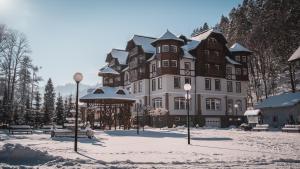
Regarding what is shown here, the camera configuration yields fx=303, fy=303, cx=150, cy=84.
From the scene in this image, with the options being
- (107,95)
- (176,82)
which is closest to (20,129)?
(107,95)

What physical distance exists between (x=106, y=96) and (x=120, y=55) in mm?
28492

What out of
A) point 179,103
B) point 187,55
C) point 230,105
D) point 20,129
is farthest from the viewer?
point 230,105

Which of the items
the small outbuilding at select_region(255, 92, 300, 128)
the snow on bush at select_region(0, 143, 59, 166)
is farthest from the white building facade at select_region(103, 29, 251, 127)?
the snow on bush at select_region(0, 143, 59, 166)

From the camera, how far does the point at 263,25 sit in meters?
50.9

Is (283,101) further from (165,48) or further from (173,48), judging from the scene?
(165,48)

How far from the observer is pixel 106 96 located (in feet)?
105

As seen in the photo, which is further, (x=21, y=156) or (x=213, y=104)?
(x=213, y=104)

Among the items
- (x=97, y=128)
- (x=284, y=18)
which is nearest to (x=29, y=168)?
(x=97, y=128)

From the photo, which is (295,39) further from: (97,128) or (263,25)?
(97,128)

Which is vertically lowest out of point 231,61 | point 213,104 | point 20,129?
point 20,129

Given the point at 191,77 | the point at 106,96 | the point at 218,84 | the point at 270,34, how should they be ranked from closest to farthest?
the point at 106,96 < the point at 191,77 < the point at 270,34 < the point at 218,84

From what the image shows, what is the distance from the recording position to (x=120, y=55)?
59.7 meters

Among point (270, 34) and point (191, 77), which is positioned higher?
point (270, 34)

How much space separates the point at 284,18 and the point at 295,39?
385 cm
